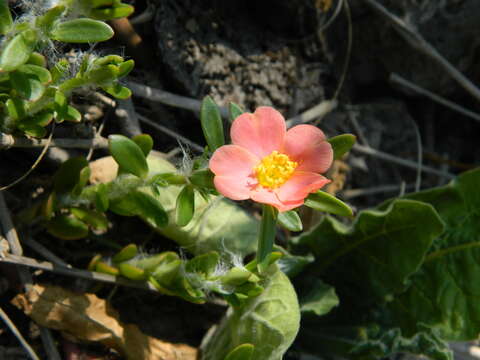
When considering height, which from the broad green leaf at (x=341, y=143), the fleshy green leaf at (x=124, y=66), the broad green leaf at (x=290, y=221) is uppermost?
the fleshy green leaf at (x=124, y=66)

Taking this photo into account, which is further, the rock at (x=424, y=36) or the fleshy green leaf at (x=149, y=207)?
the rock at (x=424, y=36)

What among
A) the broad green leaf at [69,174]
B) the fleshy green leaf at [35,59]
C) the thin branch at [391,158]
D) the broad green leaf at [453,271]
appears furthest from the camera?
the thin branch at [391,158]

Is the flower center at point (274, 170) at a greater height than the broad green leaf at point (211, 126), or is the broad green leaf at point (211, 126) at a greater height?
the broad green leaf at point (211, 126)

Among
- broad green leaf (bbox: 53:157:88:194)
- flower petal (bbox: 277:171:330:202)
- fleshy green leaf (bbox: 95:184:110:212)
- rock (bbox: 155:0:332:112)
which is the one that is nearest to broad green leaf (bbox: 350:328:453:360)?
flower petal (bbox: 277:171:330:202)

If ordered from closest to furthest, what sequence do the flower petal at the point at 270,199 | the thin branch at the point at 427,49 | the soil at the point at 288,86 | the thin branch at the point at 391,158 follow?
the flower petal at the point at 270,199
the soil at the point at 288,86
the thin branch at the point at 427,49
the thin branch at the point at 391,158

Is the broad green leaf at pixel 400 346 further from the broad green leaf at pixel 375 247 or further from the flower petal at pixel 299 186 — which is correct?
the flower petal at pixel 299 186

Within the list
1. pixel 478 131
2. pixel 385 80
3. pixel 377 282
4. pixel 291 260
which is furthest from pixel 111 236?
pixel 478 131

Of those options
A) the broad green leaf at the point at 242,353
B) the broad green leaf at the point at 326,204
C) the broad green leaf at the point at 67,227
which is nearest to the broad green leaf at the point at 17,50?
the broad green leaf at the point at 67,227

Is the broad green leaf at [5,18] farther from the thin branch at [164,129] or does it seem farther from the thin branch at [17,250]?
the thin branch at [164,129]

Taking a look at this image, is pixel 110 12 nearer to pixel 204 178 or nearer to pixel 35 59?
pixel 35 59
